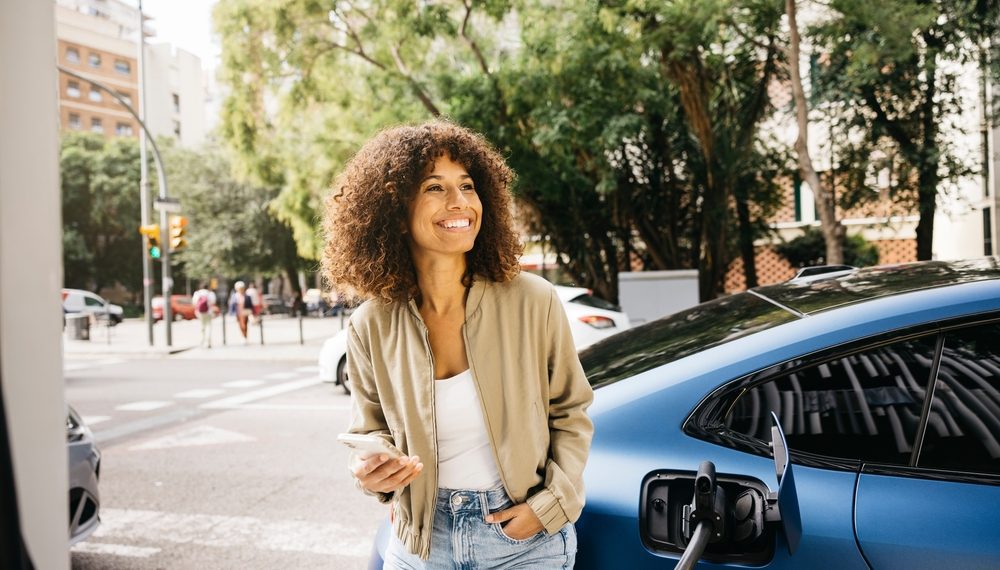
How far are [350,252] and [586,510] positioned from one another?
0.86 meters

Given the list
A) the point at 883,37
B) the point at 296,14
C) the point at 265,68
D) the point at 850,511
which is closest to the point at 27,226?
the point at 850,511

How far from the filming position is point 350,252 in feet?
6.40

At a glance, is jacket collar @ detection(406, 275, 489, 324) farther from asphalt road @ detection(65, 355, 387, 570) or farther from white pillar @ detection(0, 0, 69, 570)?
asphalt road @ detection(65, 355, 387, 570)

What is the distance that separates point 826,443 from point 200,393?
10588mm

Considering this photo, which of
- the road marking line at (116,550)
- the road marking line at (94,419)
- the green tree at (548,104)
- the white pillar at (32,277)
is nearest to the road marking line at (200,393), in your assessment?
the road marking line at (94,419)

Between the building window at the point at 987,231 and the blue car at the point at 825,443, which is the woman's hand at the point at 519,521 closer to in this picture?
the blue car at the point at 825,443

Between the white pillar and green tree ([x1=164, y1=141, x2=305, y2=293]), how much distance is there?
39836 millimetres

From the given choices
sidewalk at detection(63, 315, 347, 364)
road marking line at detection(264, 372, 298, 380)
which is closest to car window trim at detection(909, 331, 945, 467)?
road marking line at detection(264, 372, 298, 380)

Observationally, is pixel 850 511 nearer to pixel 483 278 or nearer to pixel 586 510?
pixel 586 510

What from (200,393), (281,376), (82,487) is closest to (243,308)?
(281,376)

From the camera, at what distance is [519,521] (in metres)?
1.67

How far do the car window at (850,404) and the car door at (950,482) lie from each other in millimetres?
47

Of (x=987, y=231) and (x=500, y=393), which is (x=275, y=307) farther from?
(x=500, y=393)

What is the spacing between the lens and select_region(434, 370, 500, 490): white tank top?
1725mm
